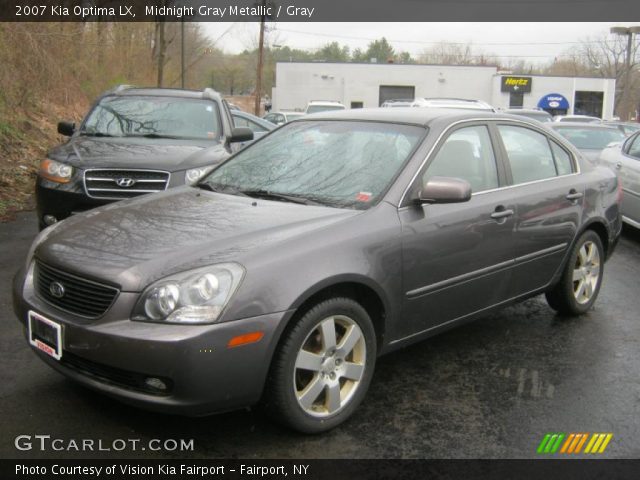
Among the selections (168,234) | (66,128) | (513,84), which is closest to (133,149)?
(66,128)

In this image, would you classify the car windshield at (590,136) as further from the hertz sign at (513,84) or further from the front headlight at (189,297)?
the hertz sign at (513,84)

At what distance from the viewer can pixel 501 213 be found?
411 centimetres

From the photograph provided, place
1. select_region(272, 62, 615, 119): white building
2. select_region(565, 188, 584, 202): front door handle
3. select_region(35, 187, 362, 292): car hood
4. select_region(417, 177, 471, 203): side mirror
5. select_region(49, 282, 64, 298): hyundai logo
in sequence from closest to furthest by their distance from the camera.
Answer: select_region(35, 187, 362, 292): car hood
select_region(49, 282, 64, 298): hyundai logo
select_region(417, 177, 471, 203): side mirror
select_region(565, 188, 584, 202): front door handle
select_region(272, 62, 615, 119): white building

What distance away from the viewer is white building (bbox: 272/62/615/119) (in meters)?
49.0

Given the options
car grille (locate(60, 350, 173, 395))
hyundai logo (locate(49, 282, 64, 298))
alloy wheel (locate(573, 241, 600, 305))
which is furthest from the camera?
alloy wheel (locate(573, 241, 600, 305))

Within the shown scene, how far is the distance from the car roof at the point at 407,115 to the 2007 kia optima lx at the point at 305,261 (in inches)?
0.8

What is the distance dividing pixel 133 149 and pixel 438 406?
14.0ft

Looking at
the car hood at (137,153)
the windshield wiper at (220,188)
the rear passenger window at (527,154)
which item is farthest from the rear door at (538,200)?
the car hood at (137,153)

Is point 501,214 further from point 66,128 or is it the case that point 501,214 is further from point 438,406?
point 66,128

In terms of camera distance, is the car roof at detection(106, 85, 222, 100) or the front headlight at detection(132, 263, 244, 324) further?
the car roof at detection(106, 85, 222, 100)

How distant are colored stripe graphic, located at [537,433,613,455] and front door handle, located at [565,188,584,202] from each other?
198cm

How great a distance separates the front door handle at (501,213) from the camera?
160 inches

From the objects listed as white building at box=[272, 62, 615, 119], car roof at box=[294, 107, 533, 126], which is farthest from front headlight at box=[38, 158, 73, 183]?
white building at box=[272, 62, 615, 119]

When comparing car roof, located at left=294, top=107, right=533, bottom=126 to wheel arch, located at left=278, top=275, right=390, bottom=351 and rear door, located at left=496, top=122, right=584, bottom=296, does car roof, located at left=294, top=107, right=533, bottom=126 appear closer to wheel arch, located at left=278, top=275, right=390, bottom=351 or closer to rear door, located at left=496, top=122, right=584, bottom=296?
rear door, located at left=496, top=122, right=584, bottom=296
